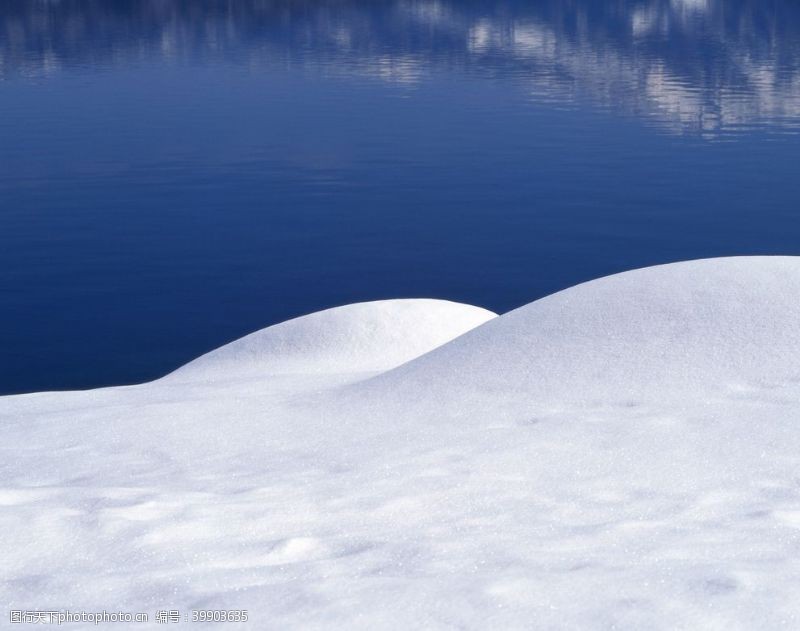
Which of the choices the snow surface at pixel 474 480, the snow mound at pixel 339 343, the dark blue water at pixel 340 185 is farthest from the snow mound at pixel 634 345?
the dark blue water at pixel 340 185

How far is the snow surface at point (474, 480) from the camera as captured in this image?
501 centimetres

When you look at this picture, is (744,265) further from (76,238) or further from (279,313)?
(76,238)

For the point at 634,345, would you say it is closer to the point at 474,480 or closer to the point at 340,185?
the point at 474,480

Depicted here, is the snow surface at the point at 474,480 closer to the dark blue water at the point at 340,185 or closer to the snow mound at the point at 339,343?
the snow mound at the point at 339,343

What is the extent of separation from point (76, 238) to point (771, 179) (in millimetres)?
23692

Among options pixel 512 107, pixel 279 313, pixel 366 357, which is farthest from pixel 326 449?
pixel 512 107

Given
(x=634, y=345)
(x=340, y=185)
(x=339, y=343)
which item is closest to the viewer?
(x=634, y=345)

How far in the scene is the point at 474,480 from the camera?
23.2 feet

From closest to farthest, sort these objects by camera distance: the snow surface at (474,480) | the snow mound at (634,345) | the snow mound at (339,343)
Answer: the snow surface at (474,480) < the snow mound at (634,345) < the snow mound at (339,343)

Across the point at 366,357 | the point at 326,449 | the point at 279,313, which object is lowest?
the point at 279,313

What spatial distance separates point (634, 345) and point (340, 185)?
29.3 meters

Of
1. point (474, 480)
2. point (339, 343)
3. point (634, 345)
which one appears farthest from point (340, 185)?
point (474, 480)

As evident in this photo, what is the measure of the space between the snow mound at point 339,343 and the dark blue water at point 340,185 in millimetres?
7247

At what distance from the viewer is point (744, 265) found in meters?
10.8
